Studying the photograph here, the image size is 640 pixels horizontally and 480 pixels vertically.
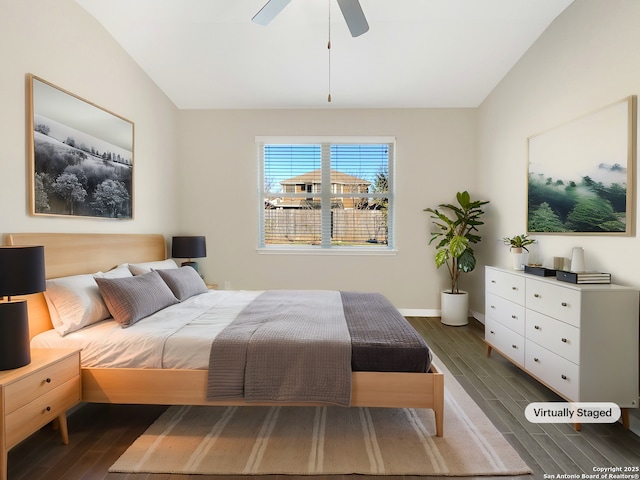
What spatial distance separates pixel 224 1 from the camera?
9.57 ft

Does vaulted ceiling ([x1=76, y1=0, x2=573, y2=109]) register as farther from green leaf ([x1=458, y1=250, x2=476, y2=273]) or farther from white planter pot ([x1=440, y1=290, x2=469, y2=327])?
white planter pot ([x1=440, y1=290, x2=469, y2=327])

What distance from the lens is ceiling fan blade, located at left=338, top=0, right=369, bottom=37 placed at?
2.27 m

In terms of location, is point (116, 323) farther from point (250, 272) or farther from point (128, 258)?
point (250, 272)

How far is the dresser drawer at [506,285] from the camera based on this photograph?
2793 mm

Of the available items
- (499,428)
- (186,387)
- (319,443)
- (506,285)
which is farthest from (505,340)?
(186,387)

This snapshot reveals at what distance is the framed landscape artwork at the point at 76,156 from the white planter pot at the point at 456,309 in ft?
12.3

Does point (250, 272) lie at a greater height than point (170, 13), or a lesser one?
lesser

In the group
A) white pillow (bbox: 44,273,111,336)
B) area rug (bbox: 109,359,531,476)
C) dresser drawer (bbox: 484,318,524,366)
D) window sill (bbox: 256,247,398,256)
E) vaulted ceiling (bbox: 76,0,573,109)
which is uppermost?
vaulted ceiling (bbox: 76,0,573,109)

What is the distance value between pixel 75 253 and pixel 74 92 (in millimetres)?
1277

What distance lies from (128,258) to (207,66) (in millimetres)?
2228

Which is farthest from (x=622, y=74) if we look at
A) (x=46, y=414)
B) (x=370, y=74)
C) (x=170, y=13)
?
(x=46, y=414)

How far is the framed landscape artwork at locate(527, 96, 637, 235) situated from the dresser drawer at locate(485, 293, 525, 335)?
739mm

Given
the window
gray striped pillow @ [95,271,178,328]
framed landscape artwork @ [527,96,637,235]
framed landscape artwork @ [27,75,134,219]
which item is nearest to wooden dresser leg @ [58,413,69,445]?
gray striped pillow @ [95,271,178,328]

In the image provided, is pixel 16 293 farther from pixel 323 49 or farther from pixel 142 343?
pixel 323 49
